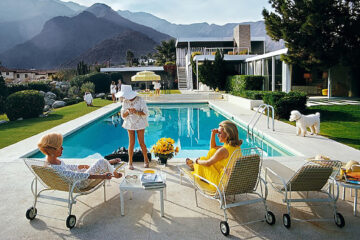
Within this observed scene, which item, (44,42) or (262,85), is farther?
(44,42)

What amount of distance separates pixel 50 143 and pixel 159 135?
7.73 m

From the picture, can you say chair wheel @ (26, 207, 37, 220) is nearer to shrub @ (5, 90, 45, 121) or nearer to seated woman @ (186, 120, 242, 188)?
seated woman @ (186, 120, 242, 188)

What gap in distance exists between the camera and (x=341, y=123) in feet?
31.9

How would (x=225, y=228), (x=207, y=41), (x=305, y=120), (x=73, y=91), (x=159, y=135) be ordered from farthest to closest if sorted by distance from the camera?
(x=207, y=41) → (x=73, y=91) → (x=159, y=135) → (x=305, y=120) → (x=225, y=228)

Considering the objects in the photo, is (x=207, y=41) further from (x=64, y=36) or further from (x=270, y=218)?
(x=64, y=36)

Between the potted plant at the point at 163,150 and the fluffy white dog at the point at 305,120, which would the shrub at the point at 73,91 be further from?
the potted plant at the point at 163,150

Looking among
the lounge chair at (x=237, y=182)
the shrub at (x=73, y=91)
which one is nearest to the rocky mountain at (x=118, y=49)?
the shrub at (x=73, y=91)

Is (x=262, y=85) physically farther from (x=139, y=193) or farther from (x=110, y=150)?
(x=139, y=193)

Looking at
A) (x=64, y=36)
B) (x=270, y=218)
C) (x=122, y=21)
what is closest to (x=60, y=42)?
(x=64, y=36)

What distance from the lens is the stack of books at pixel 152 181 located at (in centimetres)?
365

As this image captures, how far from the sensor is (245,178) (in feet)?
11.2

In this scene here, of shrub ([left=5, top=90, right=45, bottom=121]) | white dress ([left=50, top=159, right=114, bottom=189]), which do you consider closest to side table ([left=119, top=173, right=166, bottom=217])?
white dress ([left=50, top=159, right=114, bottom=189])

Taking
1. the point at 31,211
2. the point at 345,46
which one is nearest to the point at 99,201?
the point at 31,211

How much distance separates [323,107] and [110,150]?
8.37 meters
